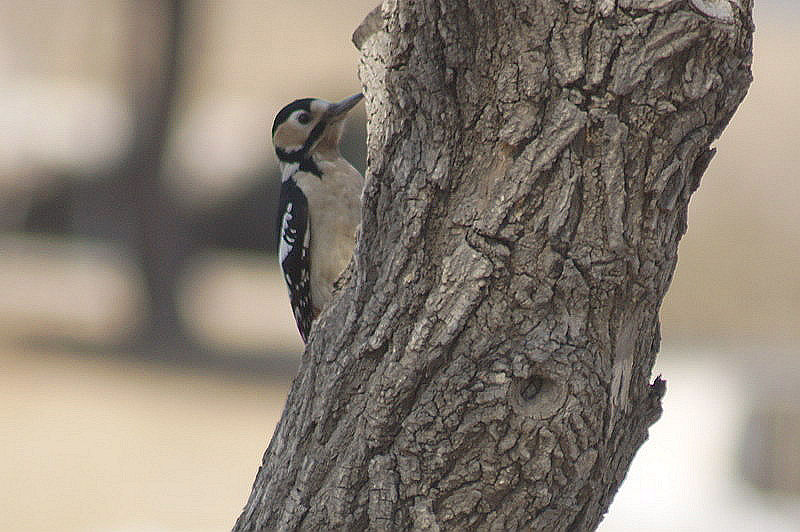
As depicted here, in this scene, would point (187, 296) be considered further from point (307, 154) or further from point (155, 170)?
point (307, 154)

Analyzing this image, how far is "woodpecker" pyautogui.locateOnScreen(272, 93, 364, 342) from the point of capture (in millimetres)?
5020

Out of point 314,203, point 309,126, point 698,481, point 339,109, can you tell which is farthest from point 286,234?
point 698,481

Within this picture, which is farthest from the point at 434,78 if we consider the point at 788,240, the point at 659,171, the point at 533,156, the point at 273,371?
the point at 788,240

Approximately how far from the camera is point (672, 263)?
107 inches

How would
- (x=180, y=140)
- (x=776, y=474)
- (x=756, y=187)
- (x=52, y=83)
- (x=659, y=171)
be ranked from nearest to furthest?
(x=659, y=171) → (x=776, y=474) → (x=180, y=140) → (x=756, y=187) → (x=52, y=83)

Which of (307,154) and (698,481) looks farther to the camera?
(698,481)

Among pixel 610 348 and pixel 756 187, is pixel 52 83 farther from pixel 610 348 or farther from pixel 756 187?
pixel 610 348

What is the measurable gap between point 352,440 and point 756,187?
47.8 feet

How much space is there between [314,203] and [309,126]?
0.35 m

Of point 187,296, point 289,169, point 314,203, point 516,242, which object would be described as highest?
point 187,296

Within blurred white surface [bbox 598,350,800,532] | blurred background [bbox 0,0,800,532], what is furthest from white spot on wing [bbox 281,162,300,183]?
blurred background [bbox 0,0,800,532]

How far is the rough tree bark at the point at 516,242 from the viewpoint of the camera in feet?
8.35

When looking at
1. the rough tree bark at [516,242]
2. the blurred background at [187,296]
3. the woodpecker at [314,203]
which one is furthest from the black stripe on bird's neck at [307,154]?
the blurred background at [187,296]

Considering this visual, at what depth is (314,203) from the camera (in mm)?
5051
